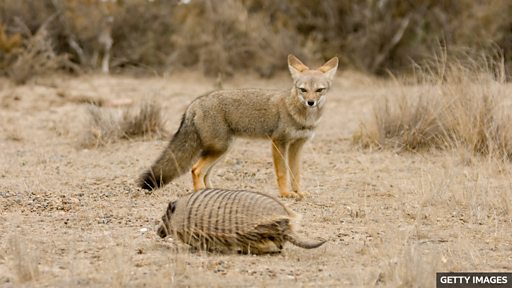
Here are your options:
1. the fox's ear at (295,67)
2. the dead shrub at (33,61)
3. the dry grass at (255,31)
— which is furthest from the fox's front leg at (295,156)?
the dry grass at (255,31)

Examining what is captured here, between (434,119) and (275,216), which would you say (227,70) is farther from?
(275,216)

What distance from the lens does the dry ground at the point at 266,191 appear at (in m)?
5.07

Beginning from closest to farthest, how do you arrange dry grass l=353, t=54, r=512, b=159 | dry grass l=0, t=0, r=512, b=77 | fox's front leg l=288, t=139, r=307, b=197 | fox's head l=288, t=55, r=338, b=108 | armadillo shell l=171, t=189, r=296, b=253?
armadillo shell l=171, t=189, r=296, b=253 → fox's head l=288, t=55, r=338, b=108 → fox's front leg l=288, t=139, r=307, b=197 → dry grass l=353, t=54, r=512, b=159 → dry grass l=0, t=0, r=512, b=77

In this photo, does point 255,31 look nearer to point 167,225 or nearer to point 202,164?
point 202,164

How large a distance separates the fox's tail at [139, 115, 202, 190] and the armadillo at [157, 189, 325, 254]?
1826mm

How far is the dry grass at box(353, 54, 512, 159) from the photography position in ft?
30.0

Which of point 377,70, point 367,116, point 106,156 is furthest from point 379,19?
point 106,156

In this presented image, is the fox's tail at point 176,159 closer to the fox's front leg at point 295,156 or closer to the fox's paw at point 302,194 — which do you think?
the fox's front leg at point 295,156

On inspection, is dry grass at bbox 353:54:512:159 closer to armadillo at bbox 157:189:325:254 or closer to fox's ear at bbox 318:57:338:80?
fox's ear at bbox 318:57:338:80

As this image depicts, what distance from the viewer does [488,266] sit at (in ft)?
17.8

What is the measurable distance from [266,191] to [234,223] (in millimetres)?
2644

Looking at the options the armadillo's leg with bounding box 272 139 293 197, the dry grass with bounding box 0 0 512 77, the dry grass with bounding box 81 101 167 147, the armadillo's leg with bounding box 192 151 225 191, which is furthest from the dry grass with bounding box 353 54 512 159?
the dry grass with bounding box 0 0 512 77

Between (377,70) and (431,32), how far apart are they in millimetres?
1357

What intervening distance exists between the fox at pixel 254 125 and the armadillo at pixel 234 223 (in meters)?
1.99
